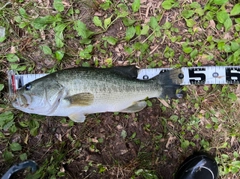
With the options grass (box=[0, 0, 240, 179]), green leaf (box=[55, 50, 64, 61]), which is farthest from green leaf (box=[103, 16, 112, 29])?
green leaf (box=[55, 50, 64, 61])

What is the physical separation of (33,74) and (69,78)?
29.9 inches

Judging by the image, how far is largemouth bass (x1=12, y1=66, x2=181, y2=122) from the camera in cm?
303

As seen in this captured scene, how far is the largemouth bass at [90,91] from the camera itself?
303 cm

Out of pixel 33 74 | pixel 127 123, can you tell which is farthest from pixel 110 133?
pixel 33 74

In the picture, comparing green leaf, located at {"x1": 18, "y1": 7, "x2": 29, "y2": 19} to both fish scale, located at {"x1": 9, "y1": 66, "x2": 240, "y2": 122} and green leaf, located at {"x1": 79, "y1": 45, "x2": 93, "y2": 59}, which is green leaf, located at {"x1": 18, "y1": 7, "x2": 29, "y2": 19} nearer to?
fish scale, located at {"x1": 9, "y1": 66, "x2": 240, "y2": 122}

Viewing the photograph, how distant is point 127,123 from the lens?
3584mm

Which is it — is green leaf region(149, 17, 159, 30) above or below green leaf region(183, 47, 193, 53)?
above

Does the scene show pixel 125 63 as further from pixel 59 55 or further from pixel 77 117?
pixel 77 117

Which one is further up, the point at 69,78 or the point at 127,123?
the point at 69,78

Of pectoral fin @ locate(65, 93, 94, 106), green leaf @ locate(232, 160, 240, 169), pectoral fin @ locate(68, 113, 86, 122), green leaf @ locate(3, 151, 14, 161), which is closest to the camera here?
pectoral fin @ locate(65, 93, 94, 106)

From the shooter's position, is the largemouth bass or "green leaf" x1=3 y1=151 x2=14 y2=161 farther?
"green leaf" x1=3 y1=151 x2=14 y2=161

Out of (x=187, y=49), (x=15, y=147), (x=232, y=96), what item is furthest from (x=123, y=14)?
(x=15, y=147)

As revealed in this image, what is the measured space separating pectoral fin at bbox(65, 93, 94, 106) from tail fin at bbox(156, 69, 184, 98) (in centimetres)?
86

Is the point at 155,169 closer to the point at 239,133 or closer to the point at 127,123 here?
the point at 127,123
